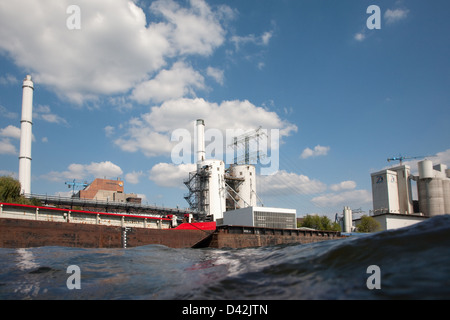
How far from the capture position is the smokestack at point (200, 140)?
67.9 m

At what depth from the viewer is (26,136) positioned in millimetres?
48906

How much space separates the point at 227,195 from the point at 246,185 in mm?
5013

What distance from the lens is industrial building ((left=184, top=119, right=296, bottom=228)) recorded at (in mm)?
56500

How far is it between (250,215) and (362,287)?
172ft

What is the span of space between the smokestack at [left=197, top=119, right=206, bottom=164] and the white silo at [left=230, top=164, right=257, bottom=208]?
9.77 metres

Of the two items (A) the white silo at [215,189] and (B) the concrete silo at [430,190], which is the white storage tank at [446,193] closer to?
(B) the concrete silo at [430,190]

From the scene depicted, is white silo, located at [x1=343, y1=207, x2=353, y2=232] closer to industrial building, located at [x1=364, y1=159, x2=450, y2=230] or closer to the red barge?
industrial building, located at [x1=364, y1=159, x2=450, y2=230]

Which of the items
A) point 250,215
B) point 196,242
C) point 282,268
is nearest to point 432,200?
point 250,215

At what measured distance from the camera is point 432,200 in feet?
270

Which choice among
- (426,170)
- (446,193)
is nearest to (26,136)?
(426,170)

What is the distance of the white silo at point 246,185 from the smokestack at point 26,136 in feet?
134

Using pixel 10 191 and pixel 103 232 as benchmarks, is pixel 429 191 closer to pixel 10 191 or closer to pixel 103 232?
pixel 103 232
